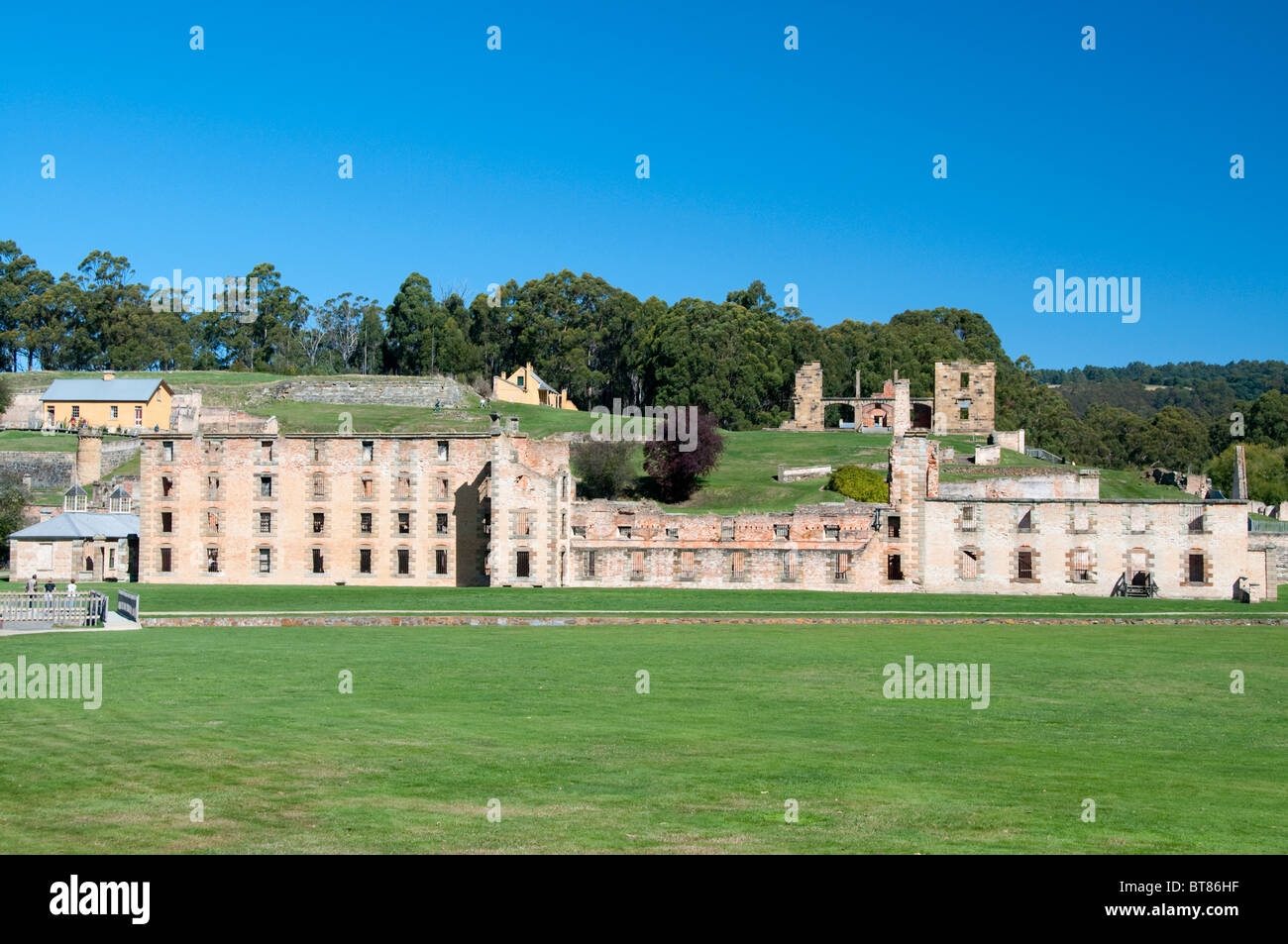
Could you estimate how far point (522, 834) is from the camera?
13.5 meters

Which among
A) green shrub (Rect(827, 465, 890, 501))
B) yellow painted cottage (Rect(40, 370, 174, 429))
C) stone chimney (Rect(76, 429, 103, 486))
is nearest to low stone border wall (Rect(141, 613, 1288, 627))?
green shrub (Rect(827, 465, 890, 501))

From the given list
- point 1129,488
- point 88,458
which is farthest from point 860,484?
point 88,458

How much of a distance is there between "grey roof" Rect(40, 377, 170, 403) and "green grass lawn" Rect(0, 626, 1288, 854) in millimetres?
93231

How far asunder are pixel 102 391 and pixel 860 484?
233ft

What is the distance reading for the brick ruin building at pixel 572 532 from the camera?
66375 millimetres

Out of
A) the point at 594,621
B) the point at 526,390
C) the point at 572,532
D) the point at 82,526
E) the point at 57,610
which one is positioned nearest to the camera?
the point at 57,610

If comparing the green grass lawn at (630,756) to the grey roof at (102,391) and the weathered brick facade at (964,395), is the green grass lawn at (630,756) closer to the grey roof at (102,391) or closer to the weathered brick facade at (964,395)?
the weathered brick facade at (964,395)

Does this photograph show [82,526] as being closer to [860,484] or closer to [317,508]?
[317,508]

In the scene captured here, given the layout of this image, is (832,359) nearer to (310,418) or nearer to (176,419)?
(310,418)

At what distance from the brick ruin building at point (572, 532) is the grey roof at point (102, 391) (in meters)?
47.4

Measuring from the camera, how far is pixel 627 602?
184 ft

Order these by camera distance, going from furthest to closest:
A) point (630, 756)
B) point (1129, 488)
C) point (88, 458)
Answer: point (88, 458) < point (1129, 488) < point (630, 756)

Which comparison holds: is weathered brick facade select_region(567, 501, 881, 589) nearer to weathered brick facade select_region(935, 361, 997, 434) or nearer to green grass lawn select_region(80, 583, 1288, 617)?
green grass lawn select_region(80, 583, 1288, 617)

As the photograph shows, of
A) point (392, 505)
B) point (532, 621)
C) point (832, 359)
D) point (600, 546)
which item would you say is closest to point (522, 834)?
point (532, 621)
